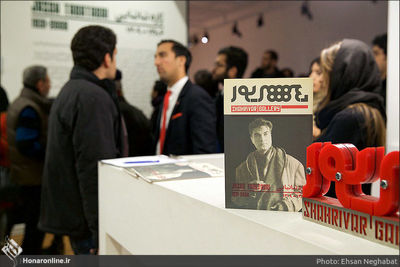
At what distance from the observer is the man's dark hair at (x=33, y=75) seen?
3254mm

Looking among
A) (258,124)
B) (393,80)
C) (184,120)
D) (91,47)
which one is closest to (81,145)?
(91,47)

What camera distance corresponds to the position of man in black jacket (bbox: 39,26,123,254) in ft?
6.57

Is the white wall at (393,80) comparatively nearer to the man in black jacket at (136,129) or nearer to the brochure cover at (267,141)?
the brochure cover at (267,141)

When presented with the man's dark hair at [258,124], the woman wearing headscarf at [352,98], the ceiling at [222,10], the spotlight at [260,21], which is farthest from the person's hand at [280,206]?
the spotlight at [260,21]

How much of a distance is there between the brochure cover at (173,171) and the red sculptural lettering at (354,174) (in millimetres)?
576

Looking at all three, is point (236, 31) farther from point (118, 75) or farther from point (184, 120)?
point (184, 120)

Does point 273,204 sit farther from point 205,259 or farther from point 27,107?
point 27,107

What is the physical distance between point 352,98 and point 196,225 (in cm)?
127

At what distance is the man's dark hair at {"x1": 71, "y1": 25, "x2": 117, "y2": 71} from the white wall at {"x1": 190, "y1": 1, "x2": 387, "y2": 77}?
11.6 ft

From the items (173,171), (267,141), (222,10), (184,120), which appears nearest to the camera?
(267,141)

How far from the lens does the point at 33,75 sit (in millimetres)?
3293

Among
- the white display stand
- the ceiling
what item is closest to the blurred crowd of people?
the white display stand

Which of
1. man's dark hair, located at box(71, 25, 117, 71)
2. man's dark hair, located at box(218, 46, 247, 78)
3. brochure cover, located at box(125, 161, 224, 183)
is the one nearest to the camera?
brochure cover, located at box(125, 161, 224, 183)

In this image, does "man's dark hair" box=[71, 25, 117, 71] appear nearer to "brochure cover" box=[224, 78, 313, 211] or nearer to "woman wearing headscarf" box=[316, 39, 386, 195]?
"woman wearing headscarf" box=[316, 39, 386, 195]
